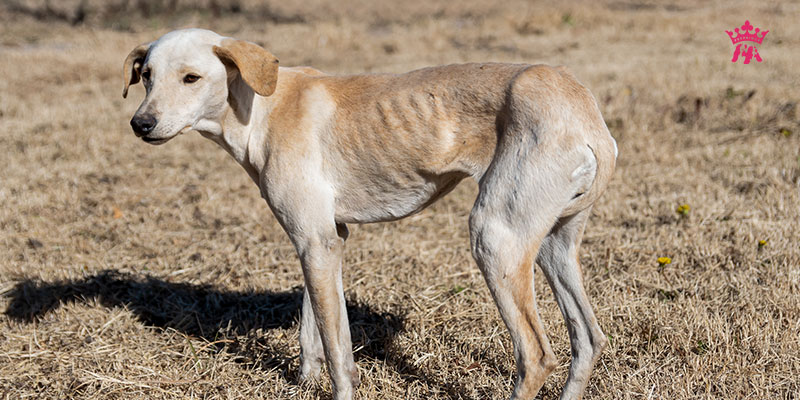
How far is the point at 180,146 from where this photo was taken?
855cm

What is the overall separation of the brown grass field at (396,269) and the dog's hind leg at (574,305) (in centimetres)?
25

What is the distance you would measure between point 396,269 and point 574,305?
188 centimetres

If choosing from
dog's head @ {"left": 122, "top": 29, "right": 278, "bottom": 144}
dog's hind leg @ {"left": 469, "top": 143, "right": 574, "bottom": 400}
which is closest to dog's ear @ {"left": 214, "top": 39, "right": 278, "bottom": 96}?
dog's head @ {"left": 122, "top": 29, "right": 278, "bottom": 144}

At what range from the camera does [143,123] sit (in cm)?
288

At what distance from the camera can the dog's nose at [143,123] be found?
2.88 metres

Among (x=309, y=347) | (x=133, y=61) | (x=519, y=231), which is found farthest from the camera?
(x=309, y=347)

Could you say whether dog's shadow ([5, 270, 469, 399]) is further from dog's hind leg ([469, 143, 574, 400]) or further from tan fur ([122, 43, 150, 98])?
tan fur ([122, 43, 150, 98])


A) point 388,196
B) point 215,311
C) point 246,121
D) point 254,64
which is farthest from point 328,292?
point 215,311

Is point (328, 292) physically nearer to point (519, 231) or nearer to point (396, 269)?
point (519, 231)

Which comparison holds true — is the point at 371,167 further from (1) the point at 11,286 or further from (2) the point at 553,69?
(1) the point at 11,286

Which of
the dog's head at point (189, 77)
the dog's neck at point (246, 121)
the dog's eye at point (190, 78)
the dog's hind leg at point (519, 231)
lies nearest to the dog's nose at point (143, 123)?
the dog's head at point (189, 77)

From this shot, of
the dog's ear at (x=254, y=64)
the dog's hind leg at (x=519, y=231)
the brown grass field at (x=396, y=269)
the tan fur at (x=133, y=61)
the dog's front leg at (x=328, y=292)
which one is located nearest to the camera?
the dog's hind leg at (x=519, y=231)

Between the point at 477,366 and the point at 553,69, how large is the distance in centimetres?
167

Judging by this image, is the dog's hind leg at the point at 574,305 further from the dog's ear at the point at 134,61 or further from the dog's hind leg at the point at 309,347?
the dog's ear at the point at 134,61
